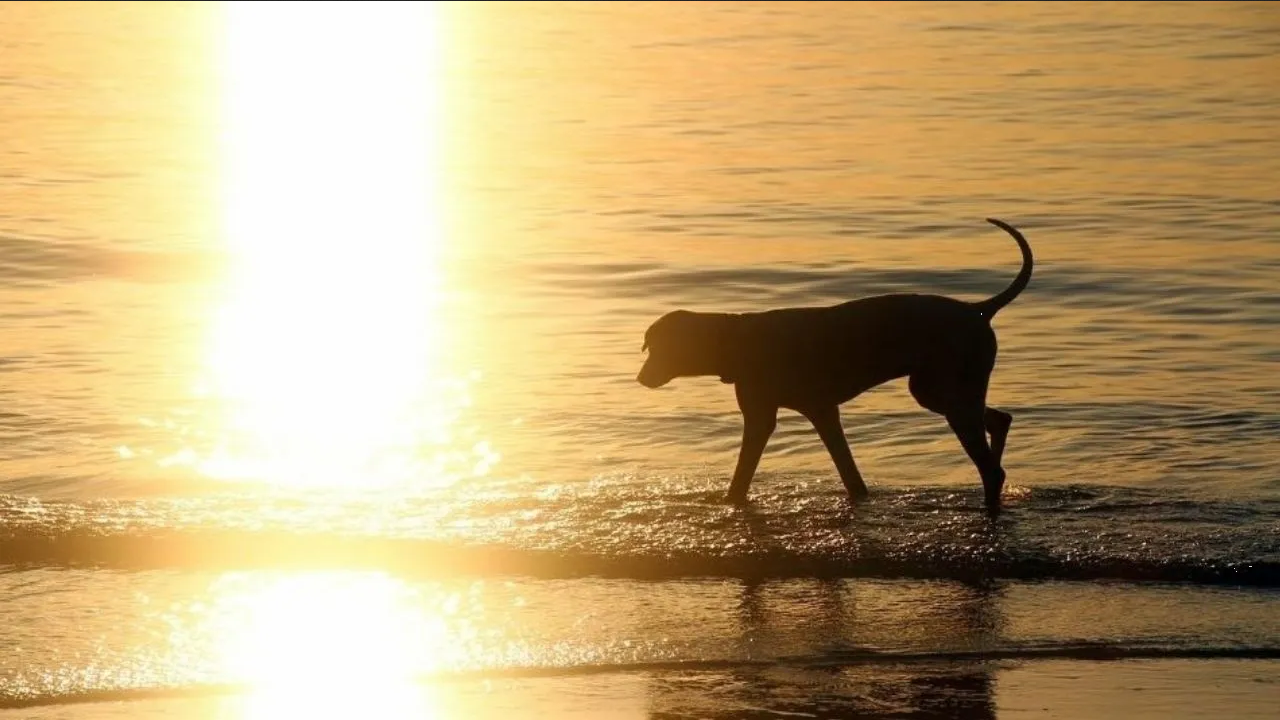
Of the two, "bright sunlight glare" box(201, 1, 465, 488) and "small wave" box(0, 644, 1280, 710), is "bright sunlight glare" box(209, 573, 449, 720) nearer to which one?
"small wave" box(0, 644, 1280, 710)

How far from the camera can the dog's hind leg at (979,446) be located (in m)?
11.0

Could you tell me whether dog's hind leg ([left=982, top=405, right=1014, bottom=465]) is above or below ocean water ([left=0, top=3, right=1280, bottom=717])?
above

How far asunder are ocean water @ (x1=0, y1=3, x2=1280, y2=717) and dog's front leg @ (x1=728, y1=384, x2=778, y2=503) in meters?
0.20

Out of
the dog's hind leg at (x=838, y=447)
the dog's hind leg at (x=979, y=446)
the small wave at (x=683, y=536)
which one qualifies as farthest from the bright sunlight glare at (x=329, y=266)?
the dog's hind leg at (x=979, y=446)

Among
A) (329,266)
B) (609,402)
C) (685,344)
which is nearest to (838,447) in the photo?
(685,344)

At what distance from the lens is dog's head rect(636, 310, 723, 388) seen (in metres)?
11.2

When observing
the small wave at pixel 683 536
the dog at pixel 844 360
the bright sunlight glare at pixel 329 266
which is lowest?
the bright sunlight glare at pixel 329 266

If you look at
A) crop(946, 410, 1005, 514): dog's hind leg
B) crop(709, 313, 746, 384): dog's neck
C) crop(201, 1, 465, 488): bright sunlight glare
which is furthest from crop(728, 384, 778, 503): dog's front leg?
crop(201, 1, 465, 488): bright sunlight glare

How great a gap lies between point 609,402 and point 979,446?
12.9 feet

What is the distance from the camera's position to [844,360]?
11125 millimetres

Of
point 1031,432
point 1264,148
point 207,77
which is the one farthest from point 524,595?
point 207,77

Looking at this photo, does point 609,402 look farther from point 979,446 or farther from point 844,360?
point 979,446

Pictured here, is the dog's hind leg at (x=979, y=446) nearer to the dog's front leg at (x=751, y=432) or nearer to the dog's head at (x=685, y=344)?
the dog's front leg at (x=751, y=432)

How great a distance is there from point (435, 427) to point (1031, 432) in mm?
3456
